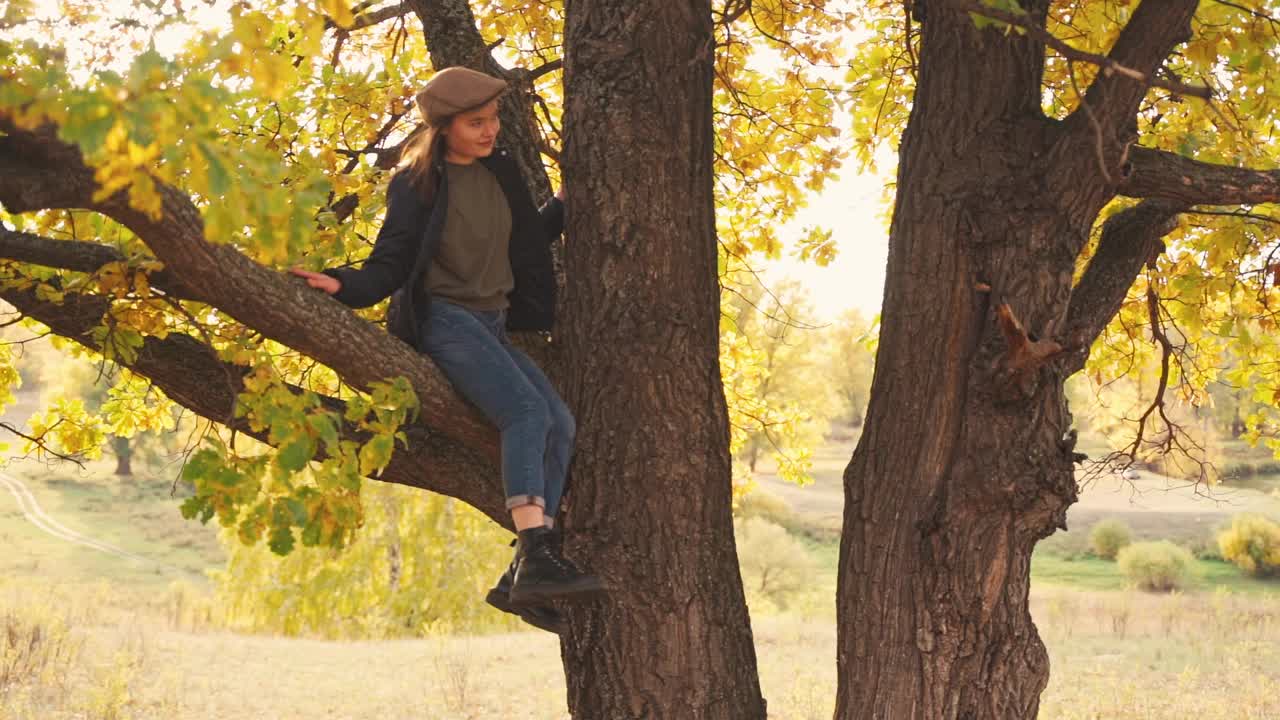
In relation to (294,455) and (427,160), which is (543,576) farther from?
(427,160)

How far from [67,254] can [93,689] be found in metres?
6.67

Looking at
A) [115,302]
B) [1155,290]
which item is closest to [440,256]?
[115,302]

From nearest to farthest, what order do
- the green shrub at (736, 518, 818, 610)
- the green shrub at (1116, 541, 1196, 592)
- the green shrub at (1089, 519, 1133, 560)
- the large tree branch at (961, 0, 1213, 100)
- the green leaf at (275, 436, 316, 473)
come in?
the large tree branch at (961, 0, 1213, 100), the green leaf at (275, 436, 316, 473), the green shrub at (1116, 541, 1196, 592), the green shrub at (736, 518, 818, 610), the green shrub at (1089, 519, 1133, 560)

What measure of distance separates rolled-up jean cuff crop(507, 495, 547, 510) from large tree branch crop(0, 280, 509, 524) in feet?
1.37

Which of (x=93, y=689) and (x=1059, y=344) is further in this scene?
(x=93, y=689)

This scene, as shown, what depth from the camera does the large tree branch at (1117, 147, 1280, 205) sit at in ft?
13.1

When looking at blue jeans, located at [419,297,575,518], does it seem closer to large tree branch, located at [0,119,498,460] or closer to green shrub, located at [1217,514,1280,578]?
large tree branch, located at [0,119,498,460]

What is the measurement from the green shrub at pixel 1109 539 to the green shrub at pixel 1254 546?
3685mm

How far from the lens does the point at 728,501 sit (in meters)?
4.24

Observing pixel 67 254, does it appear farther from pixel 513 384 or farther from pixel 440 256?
pixel 513 384

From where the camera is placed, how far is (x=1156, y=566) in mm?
24422

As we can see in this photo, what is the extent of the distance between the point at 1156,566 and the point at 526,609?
23589mm

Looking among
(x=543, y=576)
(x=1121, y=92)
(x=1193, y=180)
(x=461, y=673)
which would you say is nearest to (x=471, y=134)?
(x=543, y=576)

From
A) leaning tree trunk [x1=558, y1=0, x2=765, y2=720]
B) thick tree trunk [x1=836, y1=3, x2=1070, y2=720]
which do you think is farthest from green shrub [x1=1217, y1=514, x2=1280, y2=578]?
leaning tree trunk [x1=558, y1=0, x2=765, y2=720]
